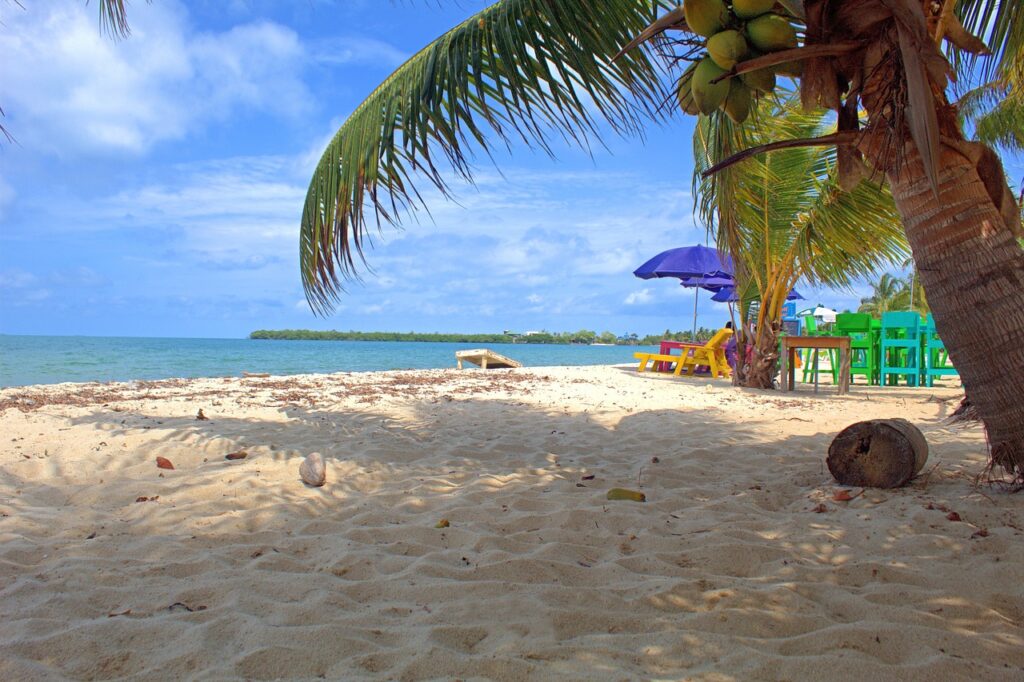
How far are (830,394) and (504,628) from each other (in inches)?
289

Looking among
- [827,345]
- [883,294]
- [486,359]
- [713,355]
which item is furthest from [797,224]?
[883,294]

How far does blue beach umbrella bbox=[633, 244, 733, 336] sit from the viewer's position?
38.6 ft

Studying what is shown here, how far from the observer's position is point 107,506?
10.2 feet

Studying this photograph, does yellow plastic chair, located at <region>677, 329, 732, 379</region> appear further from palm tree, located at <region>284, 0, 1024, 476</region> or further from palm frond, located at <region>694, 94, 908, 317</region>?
palm tree, located at <region>284, 0, 1024, 476</region>

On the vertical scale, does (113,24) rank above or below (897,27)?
above

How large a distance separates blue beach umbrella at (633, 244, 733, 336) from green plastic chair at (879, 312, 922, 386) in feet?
10.4

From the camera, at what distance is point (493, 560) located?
2324 millimetres

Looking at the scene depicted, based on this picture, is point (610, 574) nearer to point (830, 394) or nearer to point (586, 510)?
point (586, 510)

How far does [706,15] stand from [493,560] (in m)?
1.98

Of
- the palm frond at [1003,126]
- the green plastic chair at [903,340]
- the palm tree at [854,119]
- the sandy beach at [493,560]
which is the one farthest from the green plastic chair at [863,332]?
the palm tree at [854,119]

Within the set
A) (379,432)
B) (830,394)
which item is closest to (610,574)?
(379,432)

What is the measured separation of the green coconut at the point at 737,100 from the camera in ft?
6.70

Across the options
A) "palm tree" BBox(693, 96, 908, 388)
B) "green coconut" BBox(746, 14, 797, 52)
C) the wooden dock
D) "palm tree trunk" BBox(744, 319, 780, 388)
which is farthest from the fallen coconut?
the wooden dock

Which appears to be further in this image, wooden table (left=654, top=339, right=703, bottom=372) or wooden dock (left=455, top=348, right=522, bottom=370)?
wooden dock (left=455, top=348, right=522, bottom=370)
